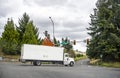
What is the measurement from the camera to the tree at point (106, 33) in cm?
5994

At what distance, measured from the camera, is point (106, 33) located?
61.6 metres

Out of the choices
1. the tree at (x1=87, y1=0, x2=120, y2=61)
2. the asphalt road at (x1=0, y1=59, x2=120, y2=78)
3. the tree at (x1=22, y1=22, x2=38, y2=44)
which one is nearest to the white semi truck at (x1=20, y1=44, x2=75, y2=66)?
the tree at (x1=87, y1=0, x2=120, y2=61)

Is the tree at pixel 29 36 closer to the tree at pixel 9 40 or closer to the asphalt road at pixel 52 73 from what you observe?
the tree at pixel 9 40

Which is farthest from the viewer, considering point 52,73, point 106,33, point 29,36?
point 29,36

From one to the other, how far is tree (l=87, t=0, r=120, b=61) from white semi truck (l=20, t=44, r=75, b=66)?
10378 millimetres

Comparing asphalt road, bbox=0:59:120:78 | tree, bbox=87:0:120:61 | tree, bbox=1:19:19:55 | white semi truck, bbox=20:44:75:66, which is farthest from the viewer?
tree, bbox=1:19:19:55

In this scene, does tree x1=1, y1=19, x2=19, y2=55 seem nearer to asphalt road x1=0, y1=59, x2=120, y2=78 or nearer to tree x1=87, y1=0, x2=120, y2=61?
tree x1=87, y1=0, x2=120, y2=61

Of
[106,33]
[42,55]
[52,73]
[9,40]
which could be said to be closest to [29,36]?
[9,40]

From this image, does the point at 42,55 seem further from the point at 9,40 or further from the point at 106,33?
the point at 9,40

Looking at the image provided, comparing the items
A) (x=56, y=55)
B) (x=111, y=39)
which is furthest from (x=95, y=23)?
(x=56, y=55)

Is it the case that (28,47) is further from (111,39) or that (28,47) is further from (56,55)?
(111,39)

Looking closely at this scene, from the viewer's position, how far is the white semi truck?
48.9 meters

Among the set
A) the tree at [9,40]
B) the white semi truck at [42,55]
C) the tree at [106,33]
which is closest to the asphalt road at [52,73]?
the white semi truck at [42,55]

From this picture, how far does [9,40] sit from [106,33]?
28.6 meters
